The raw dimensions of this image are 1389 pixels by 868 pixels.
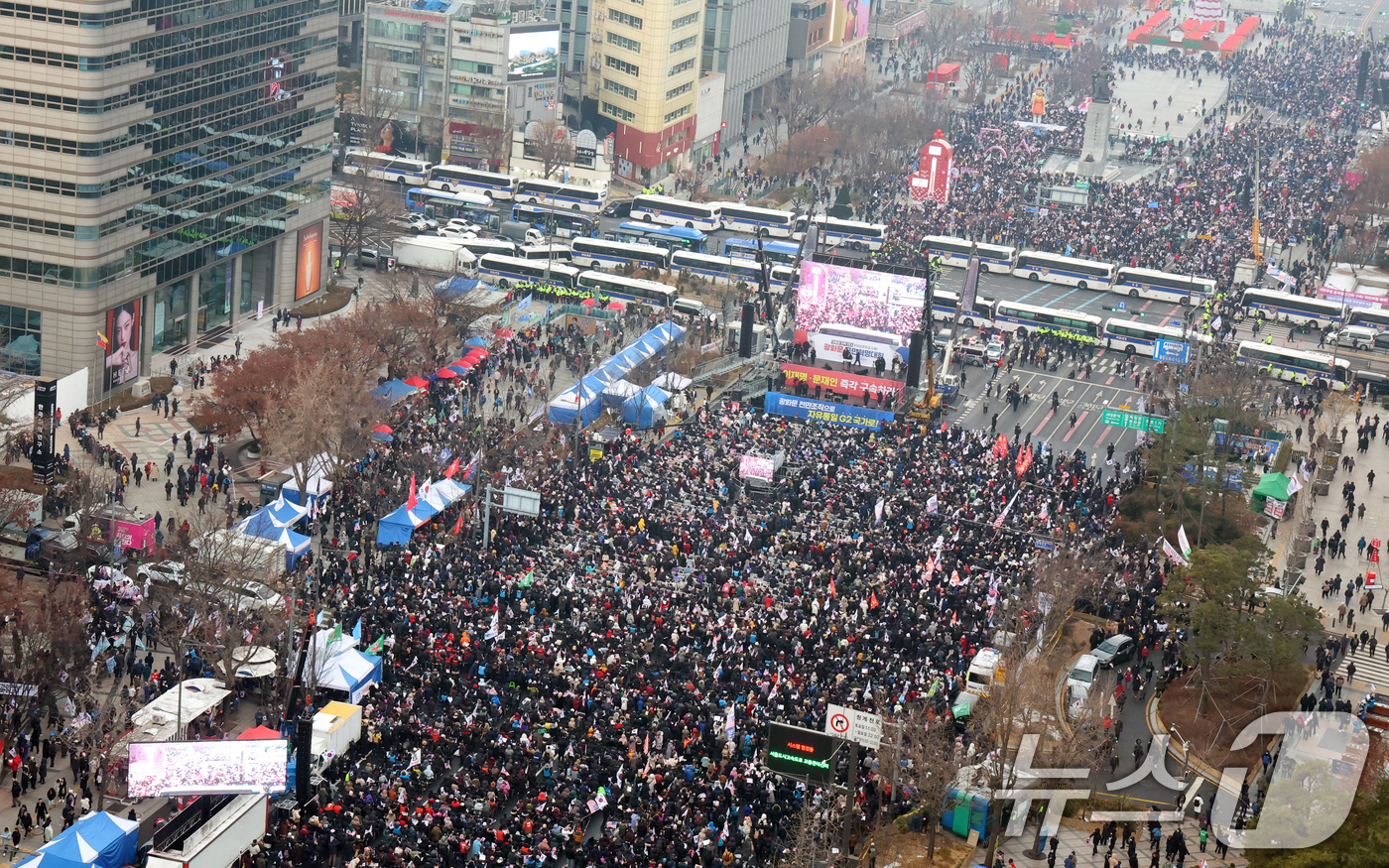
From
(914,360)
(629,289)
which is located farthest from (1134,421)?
(629,289)

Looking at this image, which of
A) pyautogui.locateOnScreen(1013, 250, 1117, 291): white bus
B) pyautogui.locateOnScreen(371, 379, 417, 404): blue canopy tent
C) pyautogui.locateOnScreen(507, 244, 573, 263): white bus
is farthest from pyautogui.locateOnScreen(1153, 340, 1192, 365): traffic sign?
pyautogui.locateOnScreen(371, 379, 417, 404): blue canopy tent

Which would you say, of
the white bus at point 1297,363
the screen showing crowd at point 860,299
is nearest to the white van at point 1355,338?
the white bus at point 1297,363

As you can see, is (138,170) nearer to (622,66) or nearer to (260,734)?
(260,734)

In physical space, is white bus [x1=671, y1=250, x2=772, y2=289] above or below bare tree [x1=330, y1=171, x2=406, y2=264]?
below

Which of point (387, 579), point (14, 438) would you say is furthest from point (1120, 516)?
point (14, 438)

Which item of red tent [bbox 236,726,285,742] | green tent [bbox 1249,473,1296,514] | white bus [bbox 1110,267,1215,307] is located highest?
white bus [bbox 1110,267,1215,307]

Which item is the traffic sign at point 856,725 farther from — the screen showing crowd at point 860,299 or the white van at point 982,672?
the screen showing crowd at point 860,299

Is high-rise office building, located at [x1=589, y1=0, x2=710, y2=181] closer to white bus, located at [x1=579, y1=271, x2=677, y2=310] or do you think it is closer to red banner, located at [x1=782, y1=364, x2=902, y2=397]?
white bus, located at [x1=579, y1=271, x2=677, y2=310]
